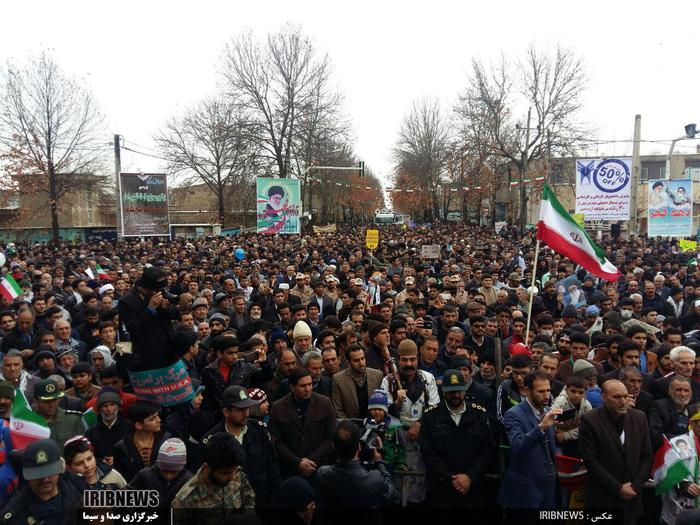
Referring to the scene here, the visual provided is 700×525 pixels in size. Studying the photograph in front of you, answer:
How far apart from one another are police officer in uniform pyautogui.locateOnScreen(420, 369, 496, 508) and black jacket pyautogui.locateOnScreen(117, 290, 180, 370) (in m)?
2.08

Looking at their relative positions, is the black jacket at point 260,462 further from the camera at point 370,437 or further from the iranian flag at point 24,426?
the iranian flag at point 24,426

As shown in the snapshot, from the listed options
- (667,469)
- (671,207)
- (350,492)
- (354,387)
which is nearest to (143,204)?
(671,207)

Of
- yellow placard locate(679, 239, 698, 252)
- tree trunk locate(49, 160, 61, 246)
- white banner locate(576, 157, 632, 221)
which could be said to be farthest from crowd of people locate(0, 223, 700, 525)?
tree trunk locate(49, 160, 61, 246)

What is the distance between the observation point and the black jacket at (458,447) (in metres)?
4.38

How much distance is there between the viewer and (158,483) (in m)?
3.64

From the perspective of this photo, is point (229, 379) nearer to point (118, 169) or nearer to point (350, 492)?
point (350, 492)

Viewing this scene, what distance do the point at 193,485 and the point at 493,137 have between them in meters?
37.7

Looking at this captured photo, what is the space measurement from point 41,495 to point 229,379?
1994 millimetres

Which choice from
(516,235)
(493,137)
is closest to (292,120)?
(493,137)

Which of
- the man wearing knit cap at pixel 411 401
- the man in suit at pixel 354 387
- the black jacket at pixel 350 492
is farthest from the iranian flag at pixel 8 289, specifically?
the black jacket at pixel 350 492

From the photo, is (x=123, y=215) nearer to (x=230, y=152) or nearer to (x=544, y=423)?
(x=230, y=152)

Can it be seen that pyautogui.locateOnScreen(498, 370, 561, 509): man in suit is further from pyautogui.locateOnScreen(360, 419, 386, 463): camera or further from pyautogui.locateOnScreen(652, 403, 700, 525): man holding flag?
pyautogui.locateOnScreen(360, 419, 386, 463): camera

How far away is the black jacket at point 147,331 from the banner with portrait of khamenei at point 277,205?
18.4 m

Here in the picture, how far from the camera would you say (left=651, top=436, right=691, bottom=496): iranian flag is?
407 centimetres
